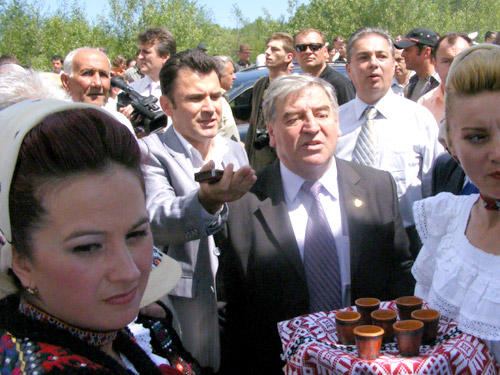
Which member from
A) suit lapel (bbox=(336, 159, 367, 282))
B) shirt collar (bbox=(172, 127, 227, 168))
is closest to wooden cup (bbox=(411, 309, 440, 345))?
suit lapel (bbox=(336, 159, 367, 282))

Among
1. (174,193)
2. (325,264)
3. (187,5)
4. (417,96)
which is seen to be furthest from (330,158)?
(187,5)

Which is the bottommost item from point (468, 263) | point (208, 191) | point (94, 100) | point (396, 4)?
point (468, 263)

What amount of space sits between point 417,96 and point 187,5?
3100 cm

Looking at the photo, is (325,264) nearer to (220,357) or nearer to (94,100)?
(220,357)

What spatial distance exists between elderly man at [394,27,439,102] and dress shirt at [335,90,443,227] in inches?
90.5

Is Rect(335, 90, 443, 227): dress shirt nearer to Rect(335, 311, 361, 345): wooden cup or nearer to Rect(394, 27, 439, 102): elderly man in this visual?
Rect(335, 311, 361, 345): wooden cup

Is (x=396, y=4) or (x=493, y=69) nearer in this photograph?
(x=493, y=69)

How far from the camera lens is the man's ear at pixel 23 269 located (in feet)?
4.04

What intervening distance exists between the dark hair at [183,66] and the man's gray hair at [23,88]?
1.09 metres

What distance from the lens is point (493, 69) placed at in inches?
68.8

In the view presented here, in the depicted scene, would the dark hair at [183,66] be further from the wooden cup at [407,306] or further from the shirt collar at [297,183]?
the wooden cup at [407,306]

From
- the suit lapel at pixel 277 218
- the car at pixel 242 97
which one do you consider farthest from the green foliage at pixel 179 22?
the suit lapel at pixel 277 218

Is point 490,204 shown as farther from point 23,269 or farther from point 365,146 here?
point 365,146

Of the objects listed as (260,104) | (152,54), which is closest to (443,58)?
(260,104)
